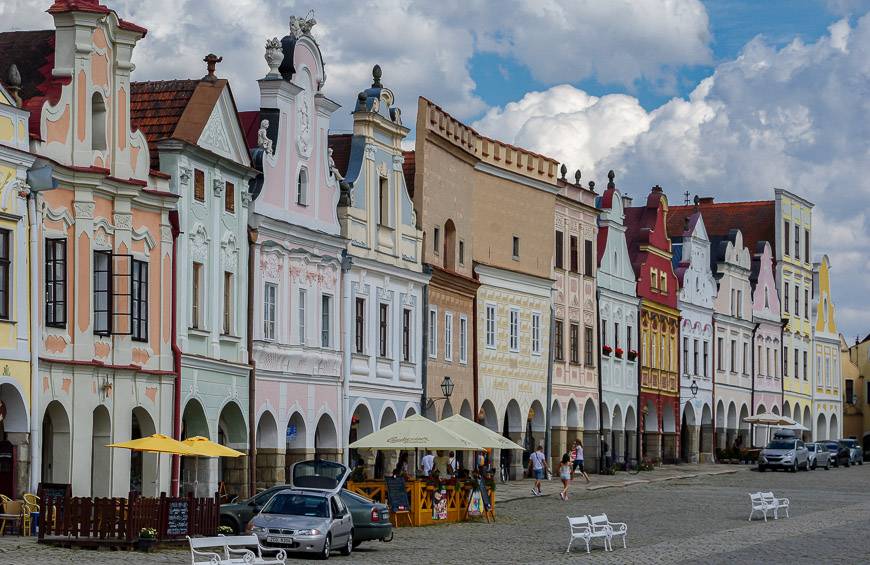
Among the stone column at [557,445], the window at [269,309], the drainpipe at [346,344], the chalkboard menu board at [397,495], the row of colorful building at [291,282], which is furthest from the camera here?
the stone column at [557,445]

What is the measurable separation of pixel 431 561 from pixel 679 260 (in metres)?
55.3

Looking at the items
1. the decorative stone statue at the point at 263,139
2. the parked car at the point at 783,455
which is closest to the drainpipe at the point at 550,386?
the parked car at the point at 783,455

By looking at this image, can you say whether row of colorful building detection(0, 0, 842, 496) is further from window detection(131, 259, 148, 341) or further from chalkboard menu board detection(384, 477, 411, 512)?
chalkboard menu board detection(384, 477, 411, 512)

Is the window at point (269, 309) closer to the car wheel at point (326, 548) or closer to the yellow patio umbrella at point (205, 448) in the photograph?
the yellow patio umbrella at point (205, 448)

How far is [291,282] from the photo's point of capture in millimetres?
49125

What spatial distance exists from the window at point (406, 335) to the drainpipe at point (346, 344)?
4492 millimetres

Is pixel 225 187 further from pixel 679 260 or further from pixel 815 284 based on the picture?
pixel 815 284

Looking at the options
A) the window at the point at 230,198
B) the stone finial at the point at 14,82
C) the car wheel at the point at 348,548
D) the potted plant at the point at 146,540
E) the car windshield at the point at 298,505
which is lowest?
the car wheel at the point at 348,548

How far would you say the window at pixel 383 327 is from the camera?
55406 millimetres

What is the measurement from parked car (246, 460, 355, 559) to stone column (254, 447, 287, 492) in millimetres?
11422

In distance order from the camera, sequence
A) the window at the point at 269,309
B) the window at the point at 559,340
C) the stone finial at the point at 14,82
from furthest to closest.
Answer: the window at the point at 559,340
the window at the point at 269,309
the stone finial at the point at 14,82

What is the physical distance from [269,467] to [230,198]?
24.2 feet

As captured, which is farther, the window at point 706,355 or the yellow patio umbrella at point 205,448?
the window at point 706,355

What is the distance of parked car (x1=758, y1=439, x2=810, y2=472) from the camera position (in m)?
78.9
